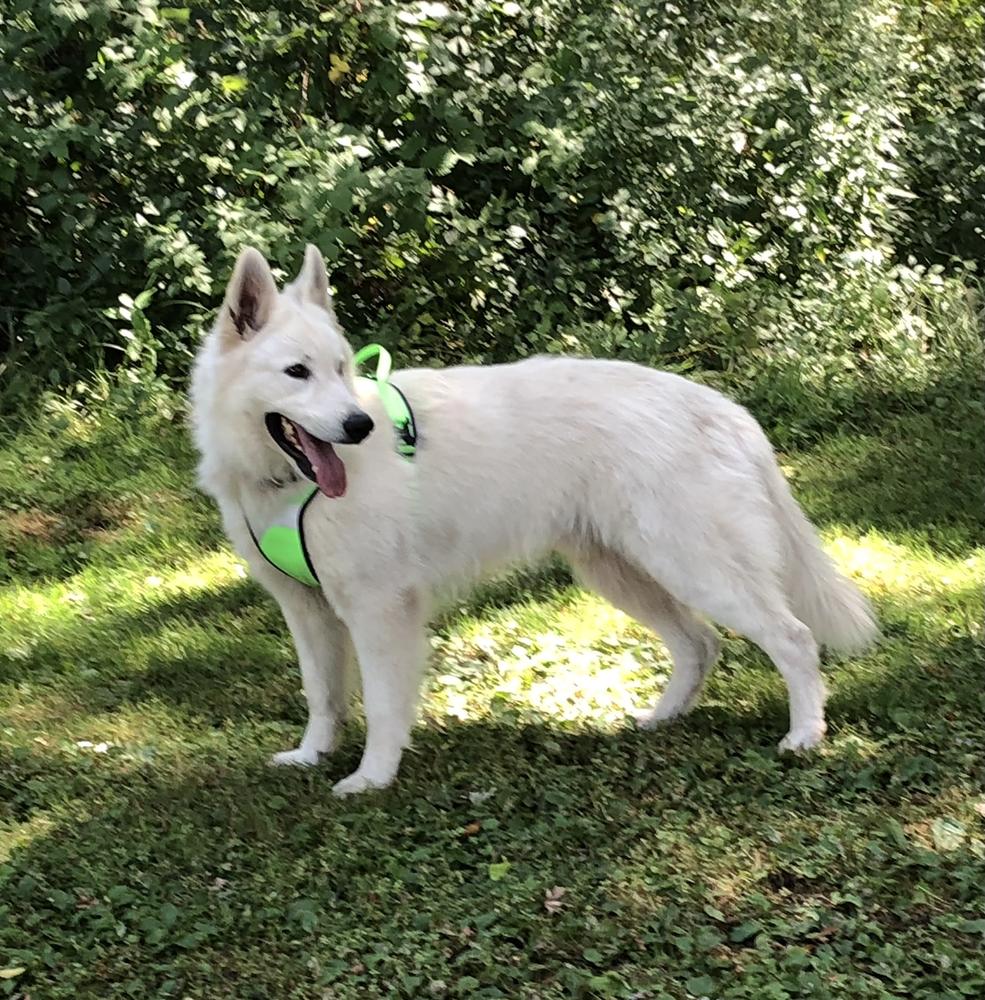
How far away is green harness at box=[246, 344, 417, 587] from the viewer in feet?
11.9

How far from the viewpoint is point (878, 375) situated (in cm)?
721

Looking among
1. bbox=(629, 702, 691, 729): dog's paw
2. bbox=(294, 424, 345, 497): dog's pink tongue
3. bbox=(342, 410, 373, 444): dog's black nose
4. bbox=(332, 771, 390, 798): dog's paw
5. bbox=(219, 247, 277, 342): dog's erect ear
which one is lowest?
bbox=(332, 771, 390, 798): dog's paw

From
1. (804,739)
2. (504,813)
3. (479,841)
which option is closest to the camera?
(479,841)

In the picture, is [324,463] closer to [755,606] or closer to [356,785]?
[356,785]

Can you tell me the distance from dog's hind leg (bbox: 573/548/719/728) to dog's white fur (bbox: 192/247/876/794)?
198mm

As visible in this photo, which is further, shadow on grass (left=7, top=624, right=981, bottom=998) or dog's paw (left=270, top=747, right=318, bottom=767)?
dog's paw (left=270, top=747, right=318, bottom=767)

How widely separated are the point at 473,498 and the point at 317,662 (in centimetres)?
80

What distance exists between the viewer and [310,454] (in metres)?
3.55

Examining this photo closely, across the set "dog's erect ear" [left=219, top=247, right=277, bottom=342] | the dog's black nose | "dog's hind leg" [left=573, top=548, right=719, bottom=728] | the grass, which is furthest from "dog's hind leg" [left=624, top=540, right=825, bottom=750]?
"dog's erect ear" [left=219, top=247, right=277, bottom=342]

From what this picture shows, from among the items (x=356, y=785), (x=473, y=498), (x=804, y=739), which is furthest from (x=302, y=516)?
(x=804, y=739)

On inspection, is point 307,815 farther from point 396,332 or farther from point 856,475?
point 396,332

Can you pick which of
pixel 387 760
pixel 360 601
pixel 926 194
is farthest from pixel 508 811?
pixel 926 194

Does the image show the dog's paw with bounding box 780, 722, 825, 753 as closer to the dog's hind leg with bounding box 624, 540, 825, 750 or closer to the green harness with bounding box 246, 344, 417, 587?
the dog's hind leg with bounding box 624, 540, 825, 750

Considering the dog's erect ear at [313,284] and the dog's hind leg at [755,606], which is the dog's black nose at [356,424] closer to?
the dog's erect ear at [313,284]
